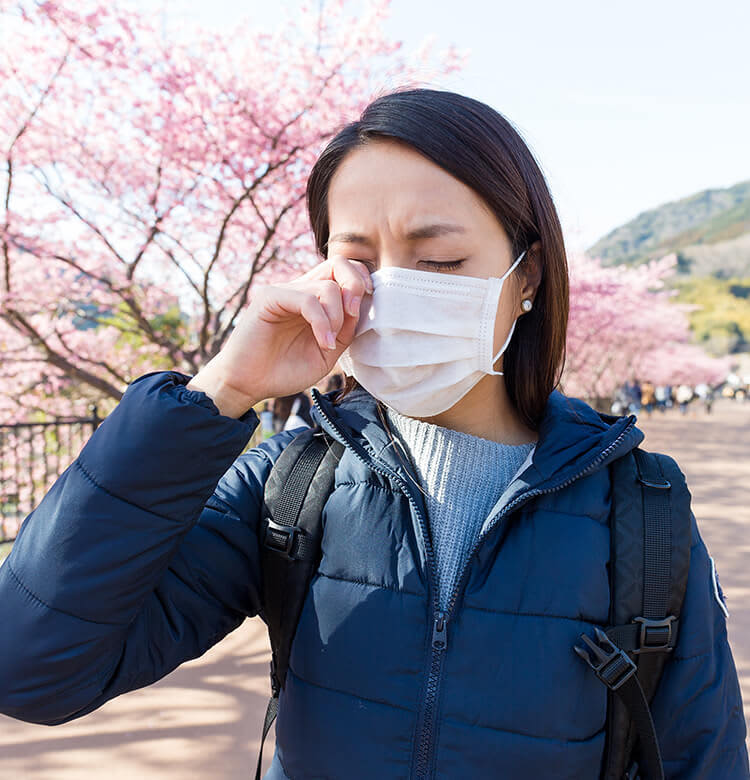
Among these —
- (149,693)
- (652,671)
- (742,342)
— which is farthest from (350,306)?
(742,342)

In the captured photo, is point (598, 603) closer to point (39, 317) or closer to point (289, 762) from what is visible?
point (289, 762)

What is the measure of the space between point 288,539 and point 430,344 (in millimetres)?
470

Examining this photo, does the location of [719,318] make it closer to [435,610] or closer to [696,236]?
[696,236]

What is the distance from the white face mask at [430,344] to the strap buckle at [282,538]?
1.09 feet

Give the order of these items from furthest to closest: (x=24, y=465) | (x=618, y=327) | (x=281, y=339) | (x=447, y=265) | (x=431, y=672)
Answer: (x=618, y=327) < (x=24, y=465) < (x=447, y=265) < (x=281, y=339) < (x=431, y=672)

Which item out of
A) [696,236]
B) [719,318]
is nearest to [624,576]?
[719,318]

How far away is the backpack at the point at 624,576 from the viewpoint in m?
1.02

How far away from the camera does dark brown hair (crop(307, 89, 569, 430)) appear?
117cm

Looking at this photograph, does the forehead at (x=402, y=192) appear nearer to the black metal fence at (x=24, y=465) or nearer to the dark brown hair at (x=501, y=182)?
the dark brown hair at (x=501, y=182)

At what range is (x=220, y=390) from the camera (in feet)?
3.46

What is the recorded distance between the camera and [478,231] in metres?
1.21

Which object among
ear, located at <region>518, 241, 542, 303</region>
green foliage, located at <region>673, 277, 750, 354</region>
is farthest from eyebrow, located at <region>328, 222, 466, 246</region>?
green foliage, located at <region>673, 277, 750, 354</region>

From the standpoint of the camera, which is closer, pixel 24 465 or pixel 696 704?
pixel 696 704

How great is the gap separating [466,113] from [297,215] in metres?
6.29
